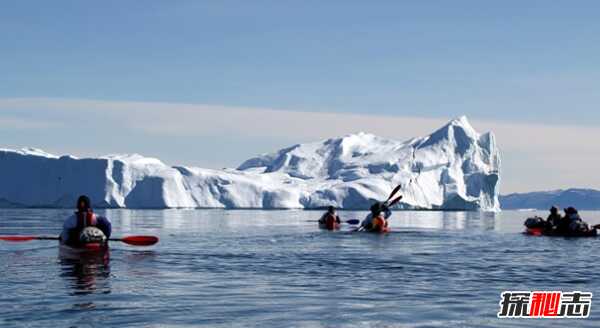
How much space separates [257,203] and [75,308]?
10910cm

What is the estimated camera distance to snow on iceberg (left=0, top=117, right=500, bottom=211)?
106 metres

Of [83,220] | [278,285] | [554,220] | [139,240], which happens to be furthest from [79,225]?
[554,220]

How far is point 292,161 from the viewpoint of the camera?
169 meters

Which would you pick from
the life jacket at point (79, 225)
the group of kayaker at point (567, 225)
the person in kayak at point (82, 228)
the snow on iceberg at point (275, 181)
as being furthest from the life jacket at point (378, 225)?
the snow on iceberg at point (275, 181)

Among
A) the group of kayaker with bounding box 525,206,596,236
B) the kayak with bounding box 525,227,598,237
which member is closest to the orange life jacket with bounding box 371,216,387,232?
the kayak with bounding box 525,227,598,237

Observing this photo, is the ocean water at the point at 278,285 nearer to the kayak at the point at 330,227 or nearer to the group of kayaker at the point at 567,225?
the group of kayaker at the point at 567,225

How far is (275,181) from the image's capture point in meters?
135

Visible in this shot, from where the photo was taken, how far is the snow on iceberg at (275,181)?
10644 cm

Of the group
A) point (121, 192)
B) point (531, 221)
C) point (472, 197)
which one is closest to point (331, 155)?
point (472, 197)

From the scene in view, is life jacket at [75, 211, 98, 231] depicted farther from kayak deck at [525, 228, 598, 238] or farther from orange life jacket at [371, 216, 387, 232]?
kayak deck at [525, 228, 598, 238]

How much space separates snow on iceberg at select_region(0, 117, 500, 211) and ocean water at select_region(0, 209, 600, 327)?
87.0 meters

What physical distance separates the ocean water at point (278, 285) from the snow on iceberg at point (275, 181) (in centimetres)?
8697

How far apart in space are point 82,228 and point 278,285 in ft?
23.9

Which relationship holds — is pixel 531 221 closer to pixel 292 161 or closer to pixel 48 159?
pixel 48 159
